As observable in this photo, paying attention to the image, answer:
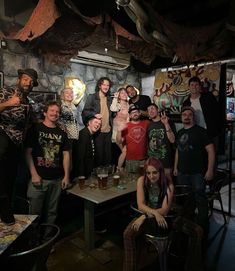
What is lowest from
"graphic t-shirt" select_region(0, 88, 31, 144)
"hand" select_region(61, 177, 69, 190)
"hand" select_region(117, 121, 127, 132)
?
"hand" select_region(61, 177, 69, 190)

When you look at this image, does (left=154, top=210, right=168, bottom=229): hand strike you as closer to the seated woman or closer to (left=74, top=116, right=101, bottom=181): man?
the seated woman

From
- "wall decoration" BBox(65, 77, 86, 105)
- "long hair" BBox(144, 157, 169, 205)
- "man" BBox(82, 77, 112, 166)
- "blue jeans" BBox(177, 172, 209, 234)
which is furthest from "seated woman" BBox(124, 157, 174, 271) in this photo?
"wall decoration" BBox(65, 77, 86, 105)

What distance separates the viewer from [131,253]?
8.28 ft

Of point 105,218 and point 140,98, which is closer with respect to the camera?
point 105,218

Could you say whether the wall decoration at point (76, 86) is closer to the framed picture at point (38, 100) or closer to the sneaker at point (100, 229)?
the framed picture at point (38, 100)

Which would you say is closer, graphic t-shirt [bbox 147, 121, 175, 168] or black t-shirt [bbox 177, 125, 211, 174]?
black t-shirt [bbox 177, 125, 211, 174]

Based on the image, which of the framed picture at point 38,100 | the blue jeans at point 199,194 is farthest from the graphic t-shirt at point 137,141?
the framed picture at point 38,100

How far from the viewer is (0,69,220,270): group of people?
2799mm

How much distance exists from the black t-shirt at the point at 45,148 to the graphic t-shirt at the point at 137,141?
51.7 inches

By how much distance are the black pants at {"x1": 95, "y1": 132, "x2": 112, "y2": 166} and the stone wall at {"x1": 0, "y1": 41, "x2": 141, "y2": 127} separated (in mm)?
753

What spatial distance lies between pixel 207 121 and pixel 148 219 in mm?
2338

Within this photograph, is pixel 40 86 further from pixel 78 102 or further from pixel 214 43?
pixel 214 43

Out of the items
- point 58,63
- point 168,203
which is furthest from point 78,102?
point 168,203

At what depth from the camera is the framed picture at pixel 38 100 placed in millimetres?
4168
